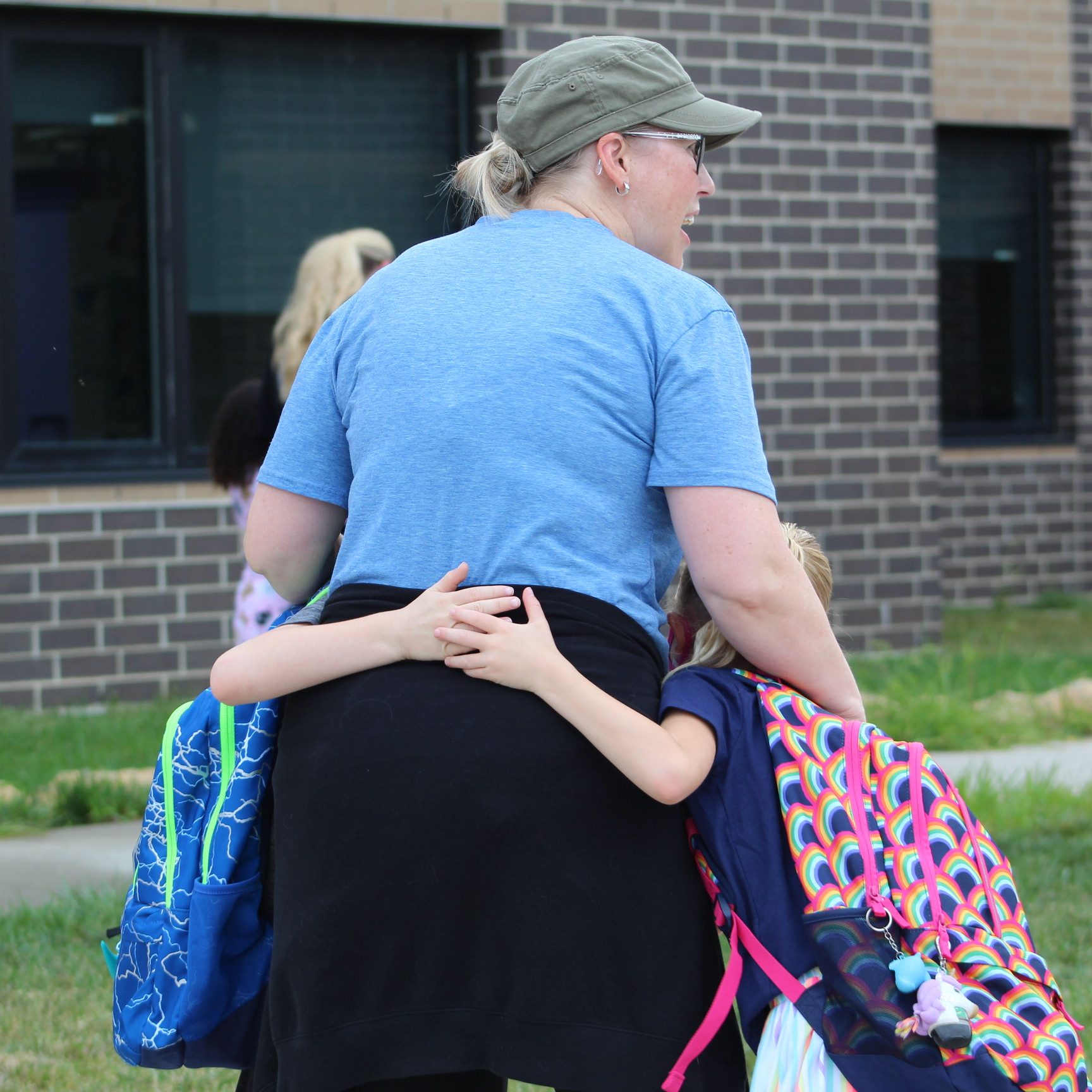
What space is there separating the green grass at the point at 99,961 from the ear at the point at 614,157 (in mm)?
2266

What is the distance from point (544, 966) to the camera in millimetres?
1975

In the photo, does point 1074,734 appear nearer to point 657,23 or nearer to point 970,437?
point 657,23

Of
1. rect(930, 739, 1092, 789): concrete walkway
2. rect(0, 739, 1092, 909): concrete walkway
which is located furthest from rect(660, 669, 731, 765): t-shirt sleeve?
rect(930, 739, 1092, 789): concrete walkway

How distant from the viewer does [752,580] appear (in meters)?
2.00

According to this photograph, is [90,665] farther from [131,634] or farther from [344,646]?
[344,646]

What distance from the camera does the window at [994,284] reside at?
12.4 metres

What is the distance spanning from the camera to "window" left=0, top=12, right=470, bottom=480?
7.88 m

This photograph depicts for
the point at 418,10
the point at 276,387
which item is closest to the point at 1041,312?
the point at 418,10

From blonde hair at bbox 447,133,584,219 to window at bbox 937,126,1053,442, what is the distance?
10.4 meters

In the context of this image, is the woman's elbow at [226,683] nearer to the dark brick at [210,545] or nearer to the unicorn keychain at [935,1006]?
the unicorn keychain at [935,1006]

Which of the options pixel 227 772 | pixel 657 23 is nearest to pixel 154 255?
pixel 657 23

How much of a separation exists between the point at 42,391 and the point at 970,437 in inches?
278

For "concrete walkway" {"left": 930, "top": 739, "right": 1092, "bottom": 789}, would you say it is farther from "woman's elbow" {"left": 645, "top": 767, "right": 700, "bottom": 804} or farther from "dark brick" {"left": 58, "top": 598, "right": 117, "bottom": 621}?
"woman's elbow" {"left": 645, "top": 767, "right": 700, "bottom": 804}

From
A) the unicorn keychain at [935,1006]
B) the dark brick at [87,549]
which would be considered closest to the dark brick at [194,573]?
the dark brick at [87,549]
